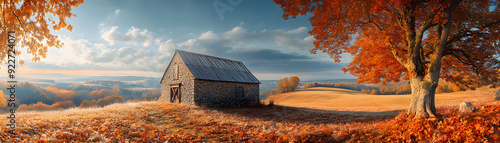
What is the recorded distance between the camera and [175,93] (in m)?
23.3

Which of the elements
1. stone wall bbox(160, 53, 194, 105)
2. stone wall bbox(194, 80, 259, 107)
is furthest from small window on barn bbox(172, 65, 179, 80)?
stone wall bbox(194, 80, 259, 107)

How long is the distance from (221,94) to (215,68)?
3974 mm

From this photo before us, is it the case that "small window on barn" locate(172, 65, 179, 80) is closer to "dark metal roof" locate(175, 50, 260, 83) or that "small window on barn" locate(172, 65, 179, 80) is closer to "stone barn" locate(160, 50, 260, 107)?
"stone barn" locate(160, 50, 260, 107)

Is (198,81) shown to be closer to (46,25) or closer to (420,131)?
(46,25)

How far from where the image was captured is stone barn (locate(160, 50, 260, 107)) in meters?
21.2

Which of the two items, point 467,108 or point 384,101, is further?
point 384,101

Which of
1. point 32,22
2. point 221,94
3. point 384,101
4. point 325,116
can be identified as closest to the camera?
point 32,22

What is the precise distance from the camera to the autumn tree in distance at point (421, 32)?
917 cm

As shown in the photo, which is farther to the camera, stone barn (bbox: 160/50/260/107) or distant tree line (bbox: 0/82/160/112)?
distant tree line (bbox: 0/82/160/112)

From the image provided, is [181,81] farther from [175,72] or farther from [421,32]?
[421,32]

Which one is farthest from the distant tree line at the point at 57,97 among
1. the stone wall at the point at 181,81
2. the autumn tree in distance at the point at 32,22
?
the autumn tree in distance at the point at 32,22

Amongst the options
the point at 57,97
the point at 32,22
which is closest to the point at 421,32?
the point at 32,22

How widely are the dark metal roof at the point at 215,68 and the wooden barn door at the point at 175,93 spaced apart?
10.1ft

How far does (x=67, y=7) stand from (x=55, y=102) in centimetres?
5041
